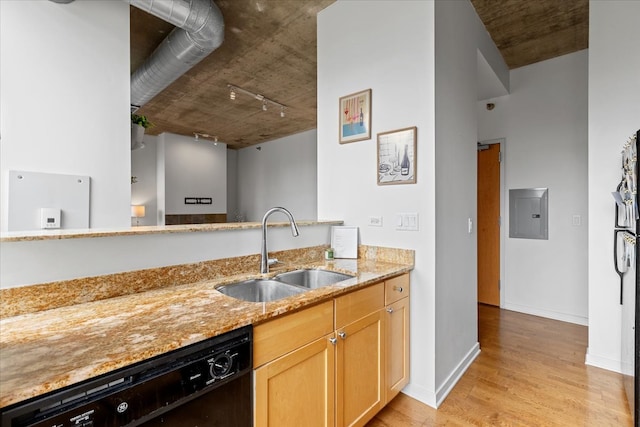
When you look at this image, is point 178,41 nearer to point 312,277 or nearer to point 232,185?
point 312,277

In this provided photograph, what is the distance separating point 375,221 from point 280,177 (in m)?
5.14

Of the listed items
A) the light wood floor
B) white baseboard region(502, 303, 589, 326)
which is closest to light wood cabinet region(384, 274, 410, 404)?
the light wood floor

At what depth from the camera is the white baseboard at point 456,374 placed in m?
2.04

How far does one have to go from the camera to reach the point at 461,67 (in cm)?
237

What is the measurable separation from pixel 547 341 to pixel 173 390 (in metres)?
3.36

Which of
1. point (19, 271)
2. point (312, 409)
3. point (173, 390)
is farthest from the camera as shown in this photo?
point (312, 409)

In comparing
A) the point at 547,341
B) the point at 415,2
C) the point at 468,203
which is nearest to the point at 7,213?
the point at 415,2

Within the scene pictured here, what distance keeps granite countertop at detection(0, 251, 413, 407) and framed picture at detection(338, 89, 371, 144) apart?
1263 millimetres

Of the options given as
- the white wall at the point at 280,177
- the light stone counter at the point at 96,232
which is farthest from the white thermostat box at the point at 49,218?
the white wall at the point at 280,177

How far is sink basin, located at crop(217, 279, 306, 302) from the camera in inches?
65.1

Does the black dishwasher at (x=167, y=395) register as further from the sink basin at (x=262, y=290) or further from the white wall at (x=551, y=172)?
the white wall at (x=551, y=172)

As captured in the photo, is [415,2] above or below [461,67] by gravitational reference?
above

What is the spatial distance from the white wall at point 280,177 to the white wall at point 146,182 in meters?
2.13

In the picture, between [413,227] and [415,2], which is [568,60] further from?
[413,227]
